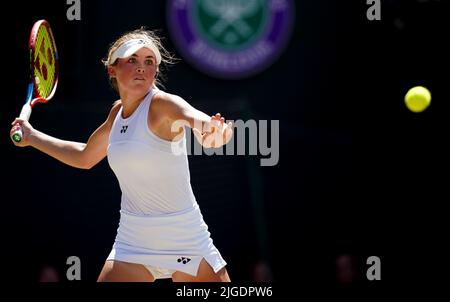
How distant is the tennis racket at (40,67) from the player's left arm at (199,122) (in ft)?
2.80

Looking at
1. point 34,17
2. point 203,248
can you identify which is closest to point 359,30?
point 34,17

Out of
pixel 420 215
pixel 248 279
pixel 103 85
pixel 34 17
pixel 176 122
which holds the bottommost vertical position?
pixel 248 279

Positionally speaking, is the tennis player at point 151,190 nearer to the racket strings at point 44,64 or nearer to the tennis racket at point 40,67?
the tennis racket at point 40,67

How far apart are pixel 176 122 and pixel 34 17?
3.42m

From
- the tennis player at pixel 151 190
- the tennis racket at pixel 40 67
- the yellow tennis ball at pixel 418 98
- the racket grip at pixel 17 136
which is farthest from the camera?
the yellow tennis ball at pixel 418 98

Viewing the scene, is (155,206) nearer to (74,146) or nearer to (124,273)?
(124,273)

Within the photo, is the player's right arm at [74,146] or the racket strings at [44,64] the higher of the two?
the racket strings at [44,64]

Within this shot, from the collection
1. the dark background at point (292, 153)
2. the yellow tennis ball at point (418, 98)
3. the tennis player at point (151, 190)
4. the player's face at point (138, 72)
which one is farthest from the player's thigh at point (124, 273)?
the yellow tennis ball at point (418, 98)

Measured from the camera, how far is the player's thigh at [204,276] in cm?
397

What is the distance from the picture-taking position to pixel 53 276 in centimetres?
623

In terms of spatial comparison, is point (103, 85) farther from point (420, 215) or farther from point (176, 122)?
point (176, 122)

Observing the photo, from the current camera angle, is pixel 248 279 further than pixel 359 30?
No

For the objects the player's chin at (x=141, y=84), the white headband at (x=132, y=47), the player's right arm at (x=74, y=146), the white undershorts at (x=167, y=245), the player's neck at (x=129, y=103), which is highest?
the white headband at (x=132, y=47)

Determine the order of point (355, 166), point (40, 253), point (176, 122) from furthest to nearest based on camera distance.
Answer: point (355, 166) → point (40, 253) → point (176, 122)
